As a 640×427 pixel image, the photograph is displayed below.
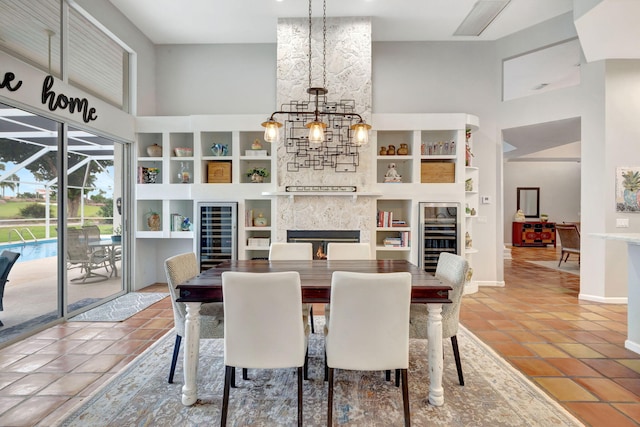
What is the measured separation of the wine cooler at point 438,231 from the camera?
185 inches

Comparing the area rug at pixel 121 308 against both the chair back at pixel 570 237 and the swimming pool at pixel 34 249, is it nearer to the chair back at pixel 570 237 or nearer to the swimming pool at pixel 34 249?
the swimming pool at pixel 34 249

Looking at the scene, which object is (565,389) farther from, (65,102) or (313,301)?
(65,102)

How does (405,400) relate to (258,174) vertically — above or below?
below

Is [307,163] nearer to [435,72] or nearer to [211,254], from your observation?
[211,254]

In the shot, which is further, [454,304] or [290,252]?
[290,252]

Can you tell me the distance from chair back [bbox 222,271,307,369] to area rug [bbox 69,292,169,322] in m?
2.52

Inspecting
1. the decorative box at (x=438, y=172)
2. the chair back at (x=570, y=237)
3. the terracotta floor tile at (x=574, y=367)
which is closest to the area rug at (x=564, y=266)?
the chair back at (x=570, y=237)

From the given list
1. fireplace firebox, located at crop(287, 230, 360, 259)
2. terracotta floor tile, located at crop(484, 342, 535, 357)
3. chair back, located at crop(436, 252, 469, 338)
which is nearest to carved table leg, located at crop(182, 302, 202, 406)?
chair back, located at crop(436, 252, 469, 338)

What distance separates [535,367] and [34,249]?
183 inches

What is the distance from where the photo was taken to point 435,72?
17.2ft

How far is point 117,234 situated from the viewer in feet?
15.4

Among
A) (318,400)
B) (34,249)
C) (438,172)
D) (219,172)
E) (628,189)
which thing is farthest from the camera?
(219,172)

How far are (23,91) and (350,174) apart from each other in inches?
140

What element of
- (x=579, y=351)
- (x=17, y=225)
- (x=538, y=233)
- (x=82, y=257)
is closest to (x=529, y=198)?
(x=538, y=233)
